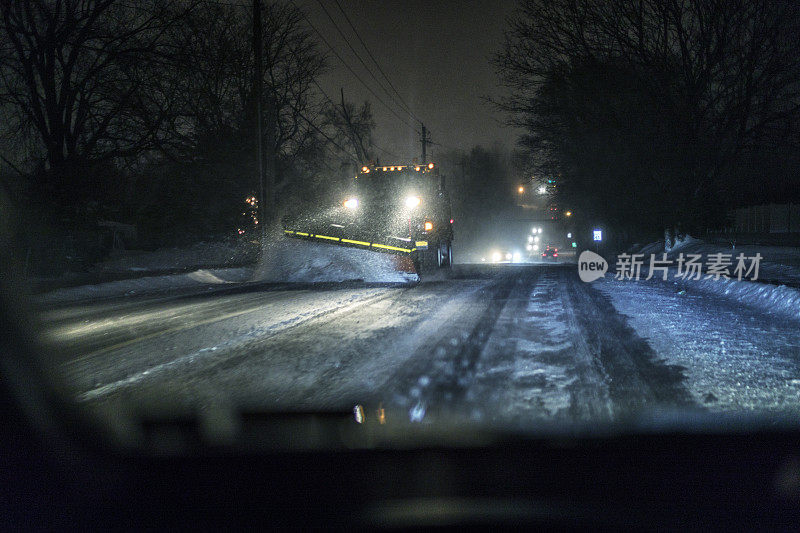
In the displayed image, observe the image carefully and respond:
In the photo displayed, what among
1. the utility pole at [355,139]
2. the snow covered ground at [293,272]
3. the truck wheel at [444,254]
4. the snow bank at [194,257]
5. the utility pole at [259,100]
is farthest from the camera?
the utility pole at [355,139]

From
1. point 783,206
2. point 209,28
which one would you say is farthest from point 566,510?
point 783,206

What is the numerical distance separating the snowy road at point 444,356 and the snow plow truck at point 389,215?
750cm

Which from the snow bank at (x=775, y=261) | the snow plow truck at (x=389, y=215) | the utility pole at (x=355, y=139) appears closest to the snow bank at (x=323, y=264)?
the snow plow truck at (x=389, y=215)

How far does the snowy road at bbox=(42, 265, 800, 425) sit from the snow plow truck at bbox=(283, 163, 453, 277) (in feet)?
24.6

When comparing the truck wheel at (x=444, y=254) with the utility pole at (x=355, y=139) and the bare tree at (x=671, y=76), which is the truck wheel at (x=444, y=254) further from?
the utility pole at (x=355, y=139)

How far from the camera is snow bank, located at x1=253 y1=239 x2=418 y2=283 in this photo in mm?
19984

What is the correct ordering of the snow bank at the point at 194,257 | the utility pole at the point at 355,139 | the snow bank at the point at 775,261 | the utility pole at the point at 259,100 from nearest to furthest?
the snow bank at the point at 775,261
the utility pole at the point at 259,100
the snow bank at the point at 194,257
the utility pole at the point at 355,139

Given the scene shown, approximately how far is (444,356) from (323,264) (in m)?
13.8

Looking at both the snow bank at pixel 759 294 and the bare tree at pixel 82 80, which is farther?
the bare tree at pixel 82 80

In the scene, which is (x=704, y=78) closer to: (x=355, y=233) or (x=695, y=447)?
(x=355, y=233)

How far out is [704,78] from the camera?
87.0ft

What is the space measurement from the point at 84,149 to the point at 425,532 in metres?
25.0

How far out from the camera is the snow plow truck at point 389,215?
20.4 metres

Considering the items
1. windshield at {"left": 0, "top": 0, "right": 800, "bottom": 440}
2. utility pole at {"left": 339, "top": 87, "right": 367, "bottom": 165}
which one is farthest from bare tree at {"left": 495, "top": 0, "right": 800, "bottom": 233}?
Answer: utility pole at {"left": 339, "top": 87, "right": 367, "bottom": 165}
